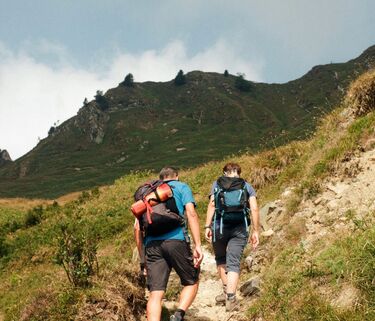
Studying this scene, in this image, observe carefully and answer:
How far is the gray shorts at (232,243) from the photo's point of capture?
6668 mm

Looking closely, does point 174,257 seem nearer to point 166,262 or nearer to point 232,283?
point 166,262

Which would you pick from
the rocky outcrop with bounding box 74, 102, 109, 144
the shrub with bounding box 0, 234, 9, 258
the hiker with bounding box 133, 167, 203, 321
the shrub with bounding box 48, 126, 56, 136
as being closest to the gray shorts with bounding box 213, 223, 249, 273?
the hiker with bounding box 133, 167, 203, 321

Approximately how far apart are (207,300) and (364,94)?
6.75m

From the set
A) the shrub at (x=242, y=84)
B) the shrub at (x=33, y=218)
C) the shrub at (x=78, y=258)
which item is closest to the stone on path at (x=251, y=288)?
the shrub at (x=78, y=258)

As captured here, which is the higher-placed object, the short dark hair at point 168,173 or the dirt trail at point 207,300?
the short dark hair at point 168,173

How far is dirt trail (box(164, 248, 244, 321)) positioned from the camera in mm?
6867

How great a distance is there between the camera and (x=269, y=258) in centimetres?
847

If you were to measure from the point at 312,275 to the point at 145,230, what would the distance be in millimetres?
2240

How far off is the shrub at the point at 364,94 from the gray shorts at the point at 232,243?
5981 mm

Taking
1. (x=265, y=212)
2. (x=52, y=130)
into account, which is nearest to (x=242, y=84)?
(x=52, y=130)

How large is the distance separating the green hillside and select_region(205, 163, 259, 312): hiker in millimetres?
108576

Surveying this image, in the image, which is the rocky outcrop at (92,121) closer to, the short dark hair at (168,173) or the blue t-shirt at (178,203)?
the short dark hair at (168,173)

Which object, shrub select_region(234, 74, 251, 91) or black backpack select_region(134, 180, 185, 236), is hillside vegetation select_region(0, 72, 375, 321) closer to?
black backpack select_region(134, 180, 185, 236)

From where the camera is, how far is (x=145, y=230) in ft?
17.7
